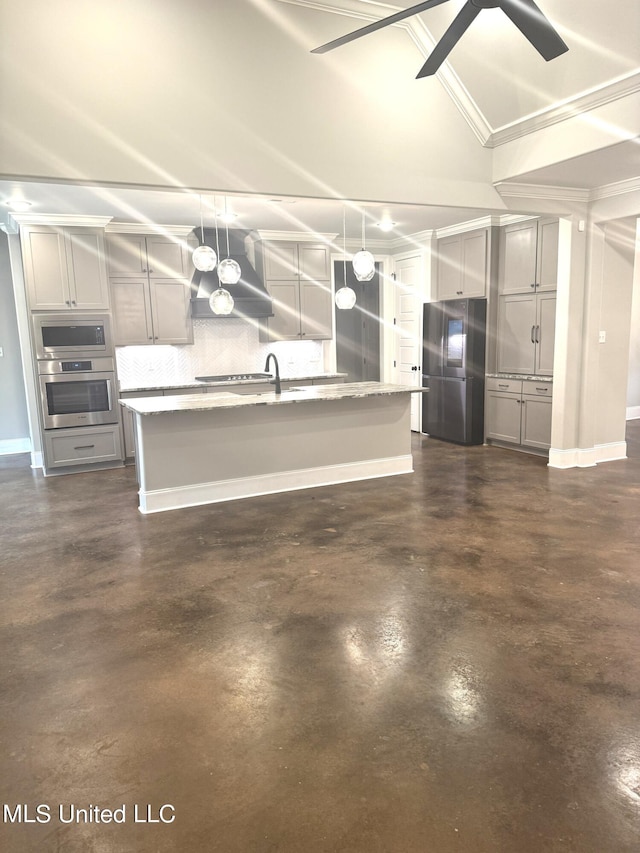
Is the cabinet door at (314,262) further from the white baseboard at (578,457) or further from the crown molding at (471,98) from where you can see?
the white baseboard at (578,457)

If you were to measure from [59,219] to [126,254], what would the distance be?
75cm

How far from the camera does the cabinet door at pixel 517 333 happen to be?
6316 millimetres

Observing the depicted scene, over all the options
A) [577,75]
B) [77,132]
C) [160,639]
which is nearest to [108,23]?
[77,132]

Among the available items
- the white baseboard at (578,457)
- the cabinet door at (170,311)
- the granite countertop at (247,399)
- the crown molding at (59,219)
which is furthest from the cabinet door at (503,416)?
the crown molding at (59,219)

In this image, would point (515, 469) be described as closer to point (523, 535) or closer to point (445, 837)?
point (523, 535)

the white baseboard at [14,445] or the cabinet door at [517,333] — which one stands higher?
the cabinet door at [517,333]

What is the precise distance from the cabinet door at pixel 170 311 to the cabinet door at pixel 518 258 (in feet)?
12.0

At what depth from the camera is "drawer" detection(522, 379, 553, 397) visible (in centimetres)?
606

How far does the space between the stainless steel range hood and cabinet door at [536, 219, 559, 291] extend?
3.09 metres

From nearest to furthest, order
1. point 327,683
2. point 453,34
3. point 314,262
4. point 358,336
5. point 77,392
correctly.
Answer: point 327,683, point 453,34, point 77,392, point 314,262, point 358,336

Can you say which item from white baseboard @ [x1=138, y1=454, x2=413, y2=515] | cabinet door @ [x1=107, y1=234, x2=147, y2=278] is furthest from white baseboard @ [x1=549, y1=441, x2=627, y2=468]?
cabinet door @ [x1=107, y1=234, x2=147, y2=278]

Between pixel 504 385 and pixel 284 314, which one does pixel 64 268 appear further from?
pixel 504 385

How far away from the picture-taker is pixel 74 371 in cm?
591

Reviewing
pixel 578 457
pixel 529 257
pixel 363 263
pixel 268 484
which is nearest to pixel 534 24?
pixel 363 263
